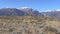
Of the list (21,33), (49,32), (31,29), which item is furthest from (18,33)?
(49,32)

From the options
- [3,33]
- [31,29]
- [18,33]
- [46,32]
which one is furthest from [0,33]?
[46,32]

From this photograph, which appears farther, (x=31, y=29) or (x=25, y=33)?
(x=31, y=29)

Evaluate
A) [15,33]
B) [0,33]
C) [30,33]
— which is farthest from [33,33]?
[0,33]

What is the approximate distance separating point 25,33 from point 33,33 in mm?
504

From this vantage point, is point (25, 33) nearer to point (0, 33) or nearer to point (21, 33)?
point (21, 33)

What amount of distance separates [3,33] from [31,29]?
1896mm

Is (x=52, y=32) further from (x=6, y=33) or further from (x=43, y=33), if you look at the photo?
(x=6, y=33)

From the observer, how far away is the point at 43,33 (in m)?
12.9

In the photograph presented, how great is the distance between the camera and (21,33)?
42.5 feet

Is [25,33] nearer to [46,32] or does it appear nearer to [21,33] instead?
[21,33]

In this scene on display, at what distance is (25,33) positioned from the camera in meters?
12.8

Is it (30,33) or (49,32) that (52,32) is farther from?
(30,33)

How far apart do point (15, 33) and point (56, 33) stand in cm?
271

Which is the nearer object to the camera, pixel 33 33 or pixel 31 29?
pixel 33 33
